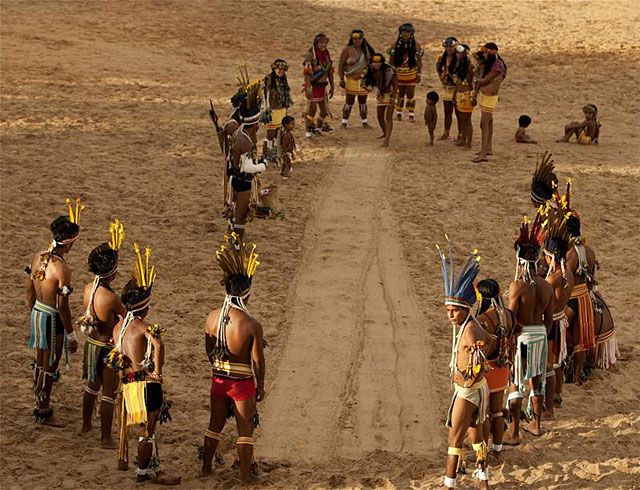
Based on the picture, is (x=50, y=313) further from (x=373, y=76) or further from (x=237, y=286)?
(x=373, y=76)

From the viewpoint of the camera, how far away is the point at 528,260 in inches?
392

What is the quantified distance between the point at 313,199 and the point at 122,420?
8159 mm

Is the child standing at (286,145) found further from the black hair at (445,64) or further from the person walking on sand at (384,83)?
the black hair at (445,64)

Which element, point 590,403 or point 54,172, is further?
point 54,172

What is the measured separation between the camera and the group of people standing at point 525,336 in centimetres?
896

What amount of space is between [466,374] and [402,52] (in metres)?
11.6

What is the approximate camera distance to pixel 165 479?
29.9 ft

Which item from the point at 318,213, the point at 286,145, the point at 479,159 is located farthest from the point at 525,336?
the point at 479,159

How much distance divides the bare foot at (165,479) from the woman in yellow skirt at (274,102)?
9155 millimetres

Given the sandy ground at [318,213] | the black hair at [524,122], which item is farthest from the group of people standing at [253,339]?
the black hair at [524,122]

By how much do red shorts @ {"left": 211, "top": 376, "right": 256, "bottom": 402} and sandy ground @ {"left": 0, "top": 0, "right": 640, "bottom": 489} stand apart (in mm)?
803

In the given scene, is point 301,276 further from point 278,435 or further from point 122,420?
point 122,420

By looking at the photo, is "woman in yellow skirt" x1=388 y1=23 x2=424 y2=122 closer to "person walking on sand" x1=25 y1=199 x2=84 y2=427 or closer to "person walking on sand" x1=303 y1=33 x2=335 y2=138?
"person walking on sand" x1=303 y1=33 x2=335 y2=138

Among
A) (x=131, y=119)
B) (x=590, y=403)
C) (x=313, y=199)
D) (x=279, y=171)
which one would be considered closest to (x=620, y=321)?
(x=590, y=403)
